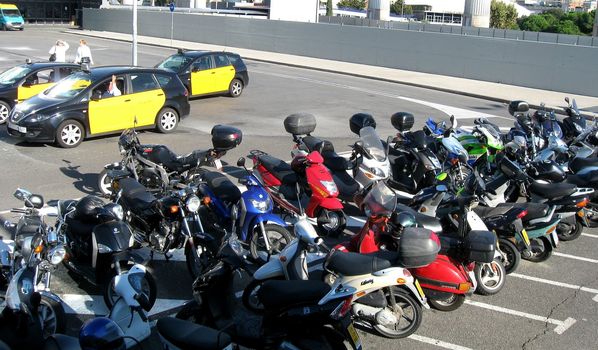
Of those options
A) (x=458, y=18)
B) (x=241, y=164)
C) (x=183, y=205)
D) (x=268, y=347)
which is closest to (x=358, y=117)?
(x=241, y=164)

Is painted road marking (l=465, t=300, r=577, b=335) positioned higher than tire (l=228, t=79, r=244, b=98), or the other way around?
tire (l=228, t=79, r=244, b=98)

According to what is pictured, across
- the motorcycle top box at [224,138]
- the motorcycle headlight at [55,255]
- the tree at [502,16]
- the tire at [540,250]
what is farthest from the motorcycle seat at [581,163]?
the tree at [502,16]

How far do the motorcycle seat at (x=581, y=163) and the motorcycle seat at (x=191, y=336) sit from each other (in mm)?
7572

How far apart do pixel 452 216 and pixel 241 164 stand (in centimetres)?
298

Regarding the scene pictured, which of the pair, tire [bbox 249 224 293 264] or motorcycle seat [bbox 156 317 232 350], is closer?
motorcycle seat [bbox 156 317 232 350]

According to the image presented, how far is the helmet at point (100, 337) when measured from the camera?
14.4ft

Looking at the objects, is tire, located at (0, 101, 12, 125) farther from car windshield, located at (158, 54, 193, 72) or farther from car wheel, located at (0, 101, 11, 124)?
car windshield, located at (158, 54, 193, 72)

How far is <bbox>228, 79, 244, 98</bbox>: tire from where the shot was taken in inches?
808

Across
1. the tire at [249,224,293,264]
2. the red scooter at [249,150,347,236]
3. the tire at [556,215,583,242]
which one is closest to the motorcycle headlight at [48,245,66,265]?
the tire at [249,224,293,264]

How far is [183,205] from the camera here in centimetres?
707

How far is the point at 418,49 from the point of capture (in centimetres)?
3069

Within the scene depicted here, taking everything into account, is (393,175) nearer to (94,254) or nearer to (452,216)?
(452,216)

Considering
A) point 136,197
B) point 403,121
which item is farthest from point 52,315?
point 403,121

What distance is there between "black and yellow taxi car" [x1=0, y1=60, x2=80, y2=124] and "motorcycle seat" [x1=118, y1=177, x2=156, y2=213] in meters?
8.48
